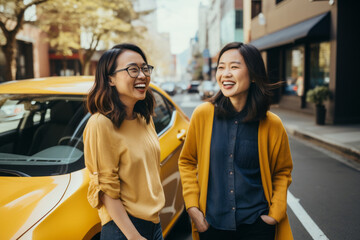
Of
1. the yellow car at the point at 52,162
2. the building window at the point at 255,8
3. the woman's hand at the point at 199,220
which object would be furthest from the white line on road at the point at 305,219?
A: the building window at the point at 255,8

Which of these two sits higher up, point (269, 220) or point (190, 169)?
point (190, 169)

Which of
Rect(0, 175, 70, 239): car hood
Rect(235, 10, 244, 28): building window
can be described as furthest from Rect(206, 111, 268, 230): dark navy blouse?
Rect(235, 10, 244, 28): building window

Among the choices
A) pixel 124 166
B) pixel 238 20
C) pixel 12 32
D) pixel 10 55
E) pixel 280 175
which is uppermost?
pixel 238 20

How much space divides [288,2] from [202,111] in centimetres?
1713

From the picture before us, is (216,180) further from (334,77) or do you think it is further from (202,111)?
(334,77)

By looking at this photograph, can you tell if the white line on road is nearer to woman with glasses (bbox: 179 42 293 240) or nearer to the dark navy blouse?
woman with glasses (bbox: 179 42 293 240)

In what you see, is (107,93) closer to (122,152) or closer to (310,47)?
(122,152)

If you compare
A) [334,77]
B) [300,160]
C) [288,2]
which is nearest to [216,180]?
[300,160]

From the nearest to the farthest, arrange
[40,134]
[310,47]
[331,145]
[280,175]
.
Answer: [280,175], [40,134], [331,145], [310,47]

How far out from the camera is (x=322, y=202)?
194 inches

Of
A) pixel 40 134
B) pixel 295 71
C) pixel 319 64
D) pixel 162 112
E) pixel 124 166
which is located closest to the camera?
pixel 124 166

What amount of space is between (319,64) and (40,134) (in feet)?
45.7

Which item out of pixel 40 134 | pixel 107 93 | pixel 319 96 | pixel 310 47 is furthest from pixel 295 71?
pixel 107 93

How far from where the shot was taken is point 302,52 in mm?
16812
